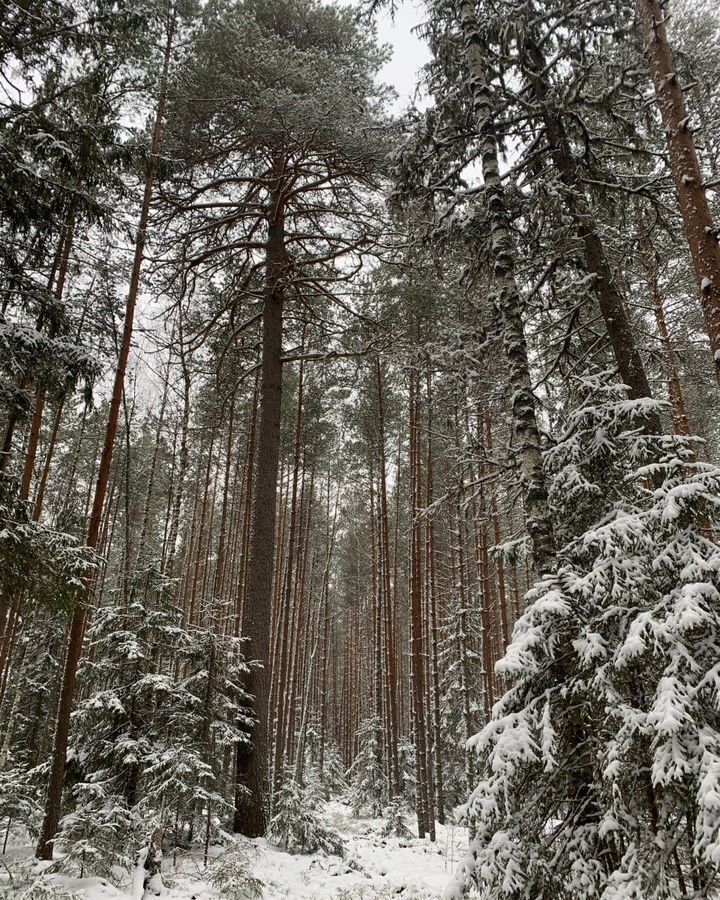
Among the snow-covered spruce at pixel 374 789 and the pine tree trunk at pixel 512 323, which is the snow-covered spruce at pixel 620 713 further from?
the snow-covered spruce at pixel 374 789

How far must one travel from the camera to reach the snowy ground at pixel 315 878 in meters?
5.42

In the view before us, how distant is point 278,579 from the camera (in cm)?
1830

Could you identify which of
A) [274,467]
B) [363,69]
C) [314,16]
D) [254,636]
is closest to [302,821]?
[254,636]

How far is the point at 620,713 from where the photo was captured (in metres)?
3.15

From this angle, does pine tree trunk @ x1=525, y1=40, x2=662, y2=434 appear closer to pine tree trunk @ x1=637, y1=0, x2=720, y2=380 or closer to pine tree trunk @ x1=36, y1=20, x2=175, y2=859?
pine tree trunk @ x1=637, y1=0, x2=720, y2=380

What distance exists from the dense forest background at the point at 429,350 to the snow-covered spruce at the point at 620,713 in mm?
23

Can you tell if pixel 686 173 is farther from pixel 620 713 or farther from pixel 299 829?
pixel 299 829

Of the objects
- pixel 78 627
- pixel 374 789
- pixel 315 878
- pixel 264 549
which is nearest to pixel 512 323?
pixel 264 549

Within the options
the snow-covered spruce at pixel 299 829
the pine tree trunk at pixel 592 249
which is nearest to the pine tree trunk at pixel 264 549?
the snow-covered spruce at pixel 299 829

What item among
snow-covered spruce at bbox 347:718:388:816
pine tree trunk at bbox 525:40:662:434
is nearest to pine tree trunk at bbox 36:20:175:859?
pine tree trunk at bbox 525:40:662:434

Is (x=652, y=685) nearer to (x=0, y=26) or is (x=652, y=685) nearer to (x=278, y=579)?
(x=0, y=26)

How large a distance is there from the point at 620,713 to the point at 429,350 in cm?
655

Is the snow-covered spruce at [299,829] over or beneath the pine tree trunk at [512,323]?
beneath

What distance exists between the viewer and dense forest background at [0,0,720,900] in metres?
3.47
